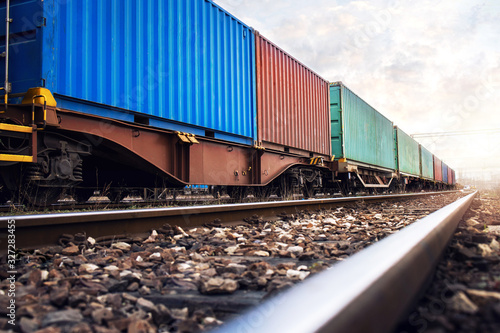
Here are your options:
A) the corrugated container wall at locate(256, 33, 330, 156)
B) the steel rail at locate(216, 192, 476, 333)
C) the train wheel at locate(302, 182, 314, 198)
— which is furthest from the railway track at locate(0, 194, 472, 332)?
the train wheel at locate(302, 182, 314, 198)

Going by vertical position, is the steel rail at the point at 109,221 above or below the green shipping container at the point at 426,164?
below

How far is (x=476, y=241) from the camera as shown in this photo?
2506 mm

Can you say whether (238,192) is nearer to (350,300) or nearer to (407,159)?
(350,300)

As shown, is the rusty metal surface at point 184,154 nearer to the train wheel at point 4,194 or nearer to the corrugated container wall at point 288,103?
the corrugated container wall at point 288,103

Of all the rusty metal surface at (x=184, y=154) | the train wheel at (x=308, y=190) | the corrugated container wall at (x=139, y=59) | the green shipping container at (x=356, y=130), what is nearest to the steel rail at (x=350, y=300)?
the rusty metal surface at (x=184, y=154)

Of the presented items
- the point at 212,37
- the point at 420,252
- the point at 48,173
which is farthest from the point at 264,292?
the point at 212,37

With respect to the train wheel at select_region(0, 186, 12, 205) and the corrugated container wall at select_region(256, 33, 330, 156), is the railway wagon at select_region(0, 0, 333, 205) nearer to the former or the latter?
the train wheel at select_region(0, 186, 12, 205)

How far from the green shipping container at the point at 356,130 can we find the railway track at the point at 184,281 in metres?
10.2

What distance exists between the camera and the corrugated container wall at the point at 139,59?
4.75 m

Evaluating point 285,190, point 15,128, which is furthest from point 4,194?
point 285,190

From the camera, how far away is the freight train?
463 centimetres

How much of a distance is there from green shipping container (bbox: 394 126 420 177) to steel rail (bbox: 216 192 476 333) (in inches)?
864

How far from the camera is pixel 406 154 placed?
78.3 ft

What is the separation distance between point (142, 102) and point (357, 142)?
35.3 ft
